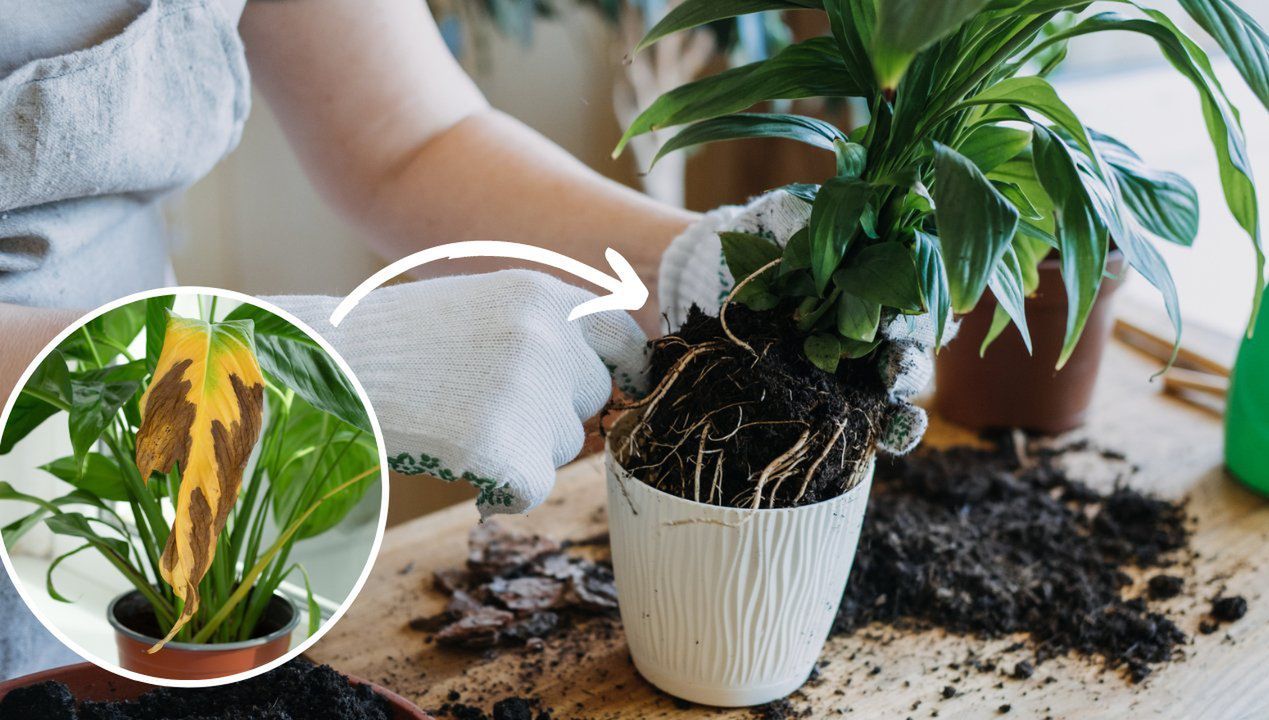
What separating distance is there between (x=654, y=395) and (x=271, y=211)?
6.14ft

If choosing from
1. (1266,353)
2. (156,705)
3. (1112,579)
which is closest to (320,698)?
(156,705)

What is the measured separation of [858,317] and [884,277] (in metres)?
0.04

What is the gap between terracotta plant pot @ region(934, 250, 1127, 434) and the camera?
1082 mm

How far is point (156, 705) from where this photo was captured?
593 mm

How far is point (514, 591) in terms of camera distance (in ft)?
2.76

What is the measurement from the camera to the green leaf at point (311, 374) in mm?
524

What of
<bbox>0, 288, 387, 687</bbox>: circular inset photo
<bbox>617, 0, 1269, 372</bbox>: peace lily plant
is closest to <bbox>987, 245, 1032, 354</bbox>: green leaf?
<bbox>617, 0, 1269, 372</bbox>: peace lily plant

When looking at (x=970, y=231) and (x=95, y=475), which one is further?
(x=95, y=475)

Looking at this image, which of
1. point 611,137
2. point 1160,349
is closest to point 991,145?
point 1160,349

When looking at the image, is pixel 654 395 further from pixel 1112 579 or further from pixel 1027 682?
pixel 1112 579

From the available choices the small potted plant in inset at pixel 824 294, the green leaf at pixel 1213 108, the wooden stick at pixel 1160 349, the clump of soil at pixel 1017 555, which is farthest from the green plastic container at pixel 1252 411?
the green leaf at pixel 1213 108

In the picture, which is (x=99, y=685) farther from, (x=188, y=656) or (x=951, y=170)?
(x=951, y=170)

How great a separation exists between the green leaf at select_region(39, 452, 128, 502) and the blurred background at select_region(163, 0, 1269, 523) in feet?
4.02

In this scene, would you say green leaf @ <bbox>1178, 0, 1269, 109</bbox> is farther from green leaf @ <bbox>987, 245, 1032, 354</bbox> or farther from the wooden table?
the wooden table
